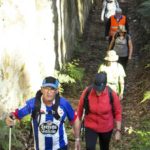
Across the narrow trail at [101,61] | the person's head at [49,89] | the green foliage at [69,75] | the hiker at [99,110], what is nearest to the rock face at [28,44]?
the green foliage at [69,75]

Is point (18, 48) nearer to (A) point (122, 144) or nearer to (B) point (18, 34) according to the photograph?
(B) point (18, 34)

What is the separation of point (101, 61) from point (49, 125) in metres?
10.4

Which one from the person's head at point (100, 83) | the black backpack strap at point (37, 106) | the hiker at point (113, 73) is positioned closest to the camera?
the black backpack strap at point (37, 106)

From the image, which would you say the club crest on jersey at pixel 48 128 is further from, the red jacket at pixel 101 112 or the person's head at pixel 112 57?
the person's head at pixel 112 57

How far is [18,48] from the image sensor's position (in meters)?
9.59

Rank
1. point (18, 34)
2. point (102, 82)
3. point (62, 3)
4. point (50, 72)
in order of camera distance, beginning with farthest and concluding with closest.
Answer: point (62, 3) < point (50, 72) < point (18, 34) < point (102, 82)

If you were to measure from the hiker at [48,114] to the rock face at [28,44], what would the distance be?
2.43m

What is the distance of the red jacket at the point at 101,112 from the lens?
7.45m

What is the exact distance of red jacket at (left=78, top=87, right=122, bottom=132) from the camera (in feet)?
24.4

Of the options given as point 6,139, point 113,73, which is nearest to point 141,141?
point 113,73

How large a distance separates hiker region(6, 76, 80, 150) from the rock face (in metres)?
2.43

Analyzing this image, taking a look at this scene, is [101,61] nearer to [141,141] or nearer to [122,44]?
[122,44]

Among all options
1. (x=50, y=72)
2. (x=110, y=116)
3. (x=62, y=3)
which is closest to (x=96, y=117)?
(x=110, y=116)

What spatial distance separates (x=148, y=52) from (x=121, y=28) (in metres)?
2.91
